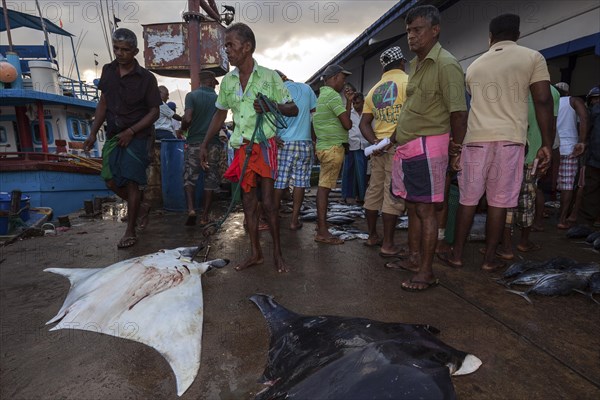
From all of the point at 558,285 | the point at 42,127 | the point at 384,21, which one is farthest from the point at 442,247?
the point at 42,127

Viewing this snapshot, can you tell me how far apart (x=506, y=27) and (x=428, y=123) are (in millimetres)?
1222

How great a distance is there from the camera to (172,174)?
5.95 meters

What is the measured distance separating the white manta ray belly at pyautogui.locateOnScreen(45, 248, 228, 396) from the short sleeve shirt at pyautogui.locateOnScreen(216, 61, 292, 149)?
4.35 ft

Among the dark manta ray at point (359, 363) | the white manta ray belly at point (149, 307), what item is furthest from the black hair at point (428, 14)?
the white manta ray belly at point (149, 307)

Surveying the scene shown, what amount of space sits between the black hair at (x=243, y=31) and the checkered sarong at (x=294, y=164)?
121cm

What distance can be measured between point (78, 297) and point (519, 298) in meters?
3.25

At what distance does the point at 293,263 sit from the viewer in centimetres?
334

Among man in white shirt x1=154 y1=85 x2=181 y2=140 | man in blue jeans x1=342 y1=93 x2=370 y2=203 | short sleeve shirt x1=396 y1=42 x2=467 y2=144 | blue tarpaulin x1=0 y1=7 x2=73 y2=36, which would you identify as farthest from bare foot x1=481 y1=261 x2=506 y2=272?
blue tarpaulin x1=0 y1=7 x2=73 y2=36

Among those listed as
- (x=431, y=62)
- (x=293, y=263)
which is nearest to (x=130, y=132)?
(x=293, y=263)

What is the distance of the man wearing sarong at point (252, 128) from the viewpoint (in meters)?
2.99

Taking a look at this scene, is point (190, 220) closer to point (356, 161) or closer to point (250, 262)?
point (250, 262)

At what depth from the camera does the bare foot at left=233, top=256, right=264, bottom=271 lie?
3.14 m

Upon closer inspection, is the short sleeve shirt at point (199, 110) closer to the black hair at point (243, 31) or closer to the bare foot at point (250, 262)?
the black hair at point (243, 31)

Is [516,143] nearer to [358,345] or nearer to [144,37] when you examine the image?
[358,345]
